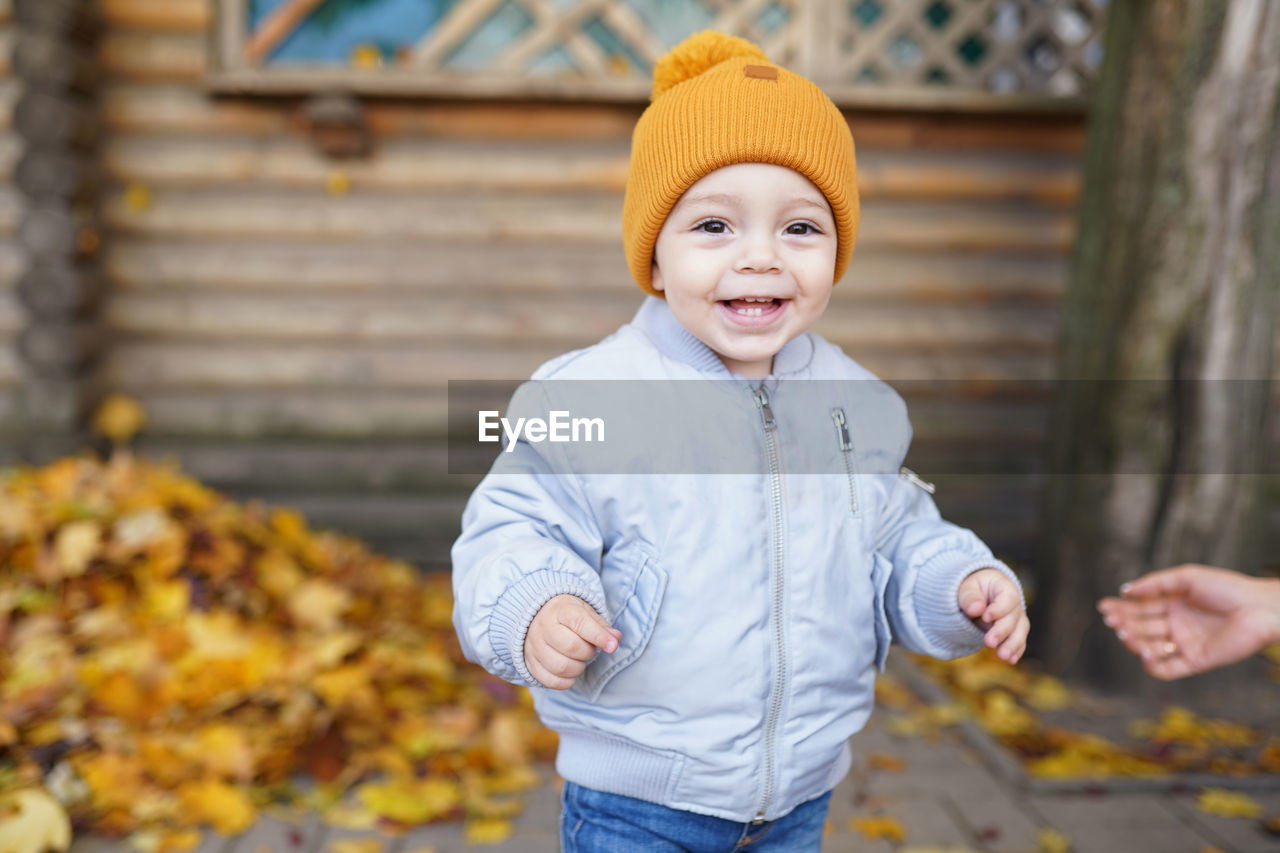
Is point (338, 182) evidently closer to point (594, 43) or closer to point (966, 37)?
point (594, 43)

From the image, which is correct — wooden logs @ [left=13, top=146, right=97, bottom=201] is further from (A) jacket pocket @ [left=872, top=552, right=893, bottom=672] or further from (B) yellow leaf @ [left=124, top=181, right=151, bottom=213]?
(A) jacket pocket @ [left=872, top=552, right=893, bottom=672]

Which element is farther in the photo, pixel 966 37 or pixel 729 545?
pixel 966 37

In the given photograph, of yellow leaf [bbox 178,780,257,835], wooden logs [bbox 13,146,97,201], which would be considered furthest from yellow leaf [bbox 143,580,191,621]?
wooden logs [bbox 13,146,97,201]

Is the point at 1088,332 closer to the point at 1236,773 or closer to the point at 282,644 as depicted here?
the point at 1236,773

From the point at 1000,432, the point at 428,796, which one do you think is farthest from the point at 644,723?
the point at 1000,432

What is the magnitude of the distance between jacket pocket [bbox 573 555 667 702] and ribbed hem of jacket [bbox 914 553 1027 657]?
1.39 ft

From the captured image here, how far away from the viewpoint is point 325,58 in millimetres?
4238

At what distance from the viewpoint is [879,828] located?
8.39 ft

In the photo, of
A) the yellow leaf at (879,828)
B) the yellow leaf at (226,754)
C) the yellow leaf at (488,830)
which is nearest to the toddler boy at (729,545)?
the yellow leaf at (488,830)

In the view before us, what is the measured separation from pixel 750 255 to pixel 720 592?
0.50m

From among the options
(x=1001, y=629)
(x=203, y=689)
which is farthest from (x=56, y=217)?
(x=1001, y=629)

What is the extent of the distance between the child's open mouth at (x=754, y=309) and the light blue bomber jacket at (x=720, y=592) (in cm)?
12

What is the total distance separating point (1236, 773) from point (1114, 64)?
7.83 feet

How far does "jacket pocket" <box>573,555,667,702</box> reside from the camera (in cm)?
138
